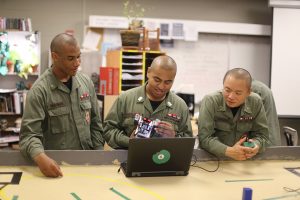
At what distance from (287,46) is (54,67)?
3.87 metres

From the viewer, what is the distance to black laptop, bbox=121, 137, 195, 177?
173cm

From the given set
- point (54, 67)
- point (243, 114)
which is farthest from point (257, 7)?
point (54, 67)

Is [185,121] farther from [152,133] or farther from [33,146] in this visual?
[33,146]

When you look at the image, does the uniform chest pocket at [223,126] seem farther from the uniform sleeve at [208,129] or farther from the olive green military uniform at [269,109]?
the olive green military uniform at [269,109]

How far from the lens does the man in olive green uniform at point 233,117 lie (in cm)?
212

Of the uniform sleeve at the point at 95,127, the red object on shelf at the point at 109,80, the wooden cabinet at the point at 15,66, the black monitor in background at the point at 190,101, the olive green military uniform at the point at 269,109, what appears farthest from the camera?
the wooden cabinet at the point at 15,66

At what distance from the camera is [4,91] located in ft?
15.5

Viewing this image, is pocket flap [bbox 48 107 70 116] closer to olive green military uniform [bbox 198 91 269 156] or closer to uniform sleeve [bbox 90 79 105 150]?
uniform sleeve [bbox 90 79 105 150]

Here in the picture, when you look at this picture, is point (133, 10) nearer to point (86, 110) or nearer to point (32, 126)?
point (86, 110)

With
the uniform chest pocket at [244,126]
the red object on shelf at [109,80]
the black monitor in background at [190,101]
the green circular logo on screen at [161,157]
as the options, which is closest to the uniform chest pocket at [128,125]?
the green circular logo on screen at [161,157]

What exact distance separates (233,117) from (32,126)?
3.74ft

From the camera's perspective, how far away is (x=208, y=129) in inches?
84.6

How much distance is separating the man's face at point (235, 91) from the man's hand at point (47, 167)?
1020mm

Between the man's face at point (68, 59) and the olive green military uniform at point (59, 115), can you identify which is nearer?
the olive green military uniform at point (59, 115)
